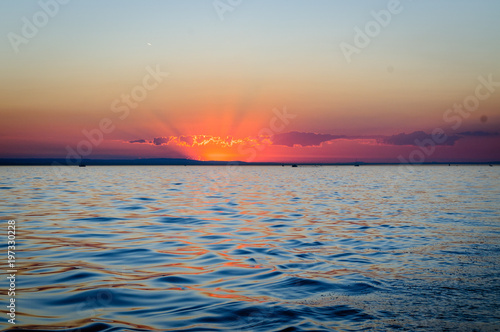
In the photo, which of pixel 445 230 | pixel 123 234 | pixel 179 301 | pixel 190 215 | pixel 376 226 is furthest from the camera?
pixel 190 215

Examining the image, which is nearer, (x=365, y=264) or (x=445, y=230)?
(x=365, y=264)

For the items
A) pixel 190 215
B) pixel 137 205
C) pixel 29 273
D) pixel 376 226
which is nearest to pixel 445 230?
pixel 376 226

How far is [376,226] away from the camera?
22.2 meters

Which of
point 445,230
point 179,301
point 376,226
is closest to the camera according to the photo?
point 179,301

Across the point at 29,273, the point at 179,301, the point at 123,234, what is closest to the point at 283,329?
the point at 179,301

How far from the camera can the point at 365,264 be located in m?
13.5

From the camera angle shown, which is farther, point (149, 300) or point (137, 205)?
point (137, 205)

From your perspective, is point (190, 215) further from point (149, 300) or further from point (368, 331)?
point (368, 331)

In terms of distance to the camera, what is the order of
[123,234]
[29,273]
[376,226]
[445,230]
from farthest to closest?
Answer: 1. [376,226]
2. [445,230]
3. [123,234]
4. [29,273]

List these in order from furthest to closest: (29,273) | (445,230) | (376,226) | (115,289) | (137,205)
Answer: (137,205)
(376,226)
(445,230)
(29,273)
(115,289)

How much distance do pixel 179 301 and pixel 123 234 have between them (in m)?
10.4

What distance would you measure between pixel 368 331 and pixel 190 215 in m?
19.8

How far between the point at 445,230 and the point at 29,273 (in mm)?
17592

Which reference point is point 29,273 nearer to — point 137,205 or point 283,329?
→ point 283,329
